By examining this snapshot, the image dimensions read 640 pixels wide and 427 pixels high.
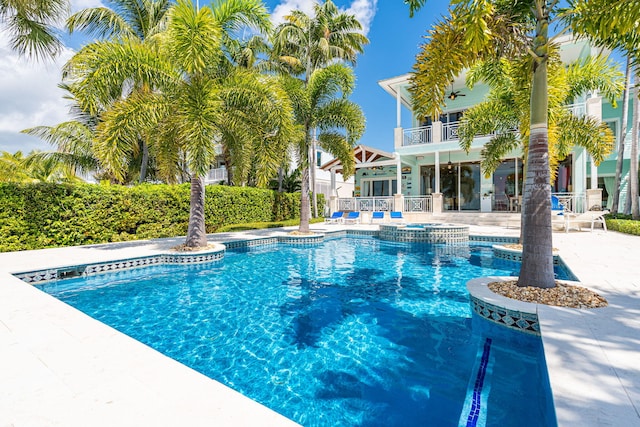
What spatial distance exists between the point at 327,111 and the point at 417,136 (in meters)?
8.87

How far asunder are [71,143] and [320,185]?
19.9 meters

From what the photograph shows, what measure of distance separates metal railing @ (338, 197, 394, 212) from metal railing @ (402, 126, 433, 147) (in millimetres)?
4024

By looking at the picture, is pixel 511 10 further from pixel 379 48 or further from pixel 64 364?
pixel 379 48

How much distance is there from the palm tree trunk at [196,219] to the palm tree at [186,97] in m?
0.03

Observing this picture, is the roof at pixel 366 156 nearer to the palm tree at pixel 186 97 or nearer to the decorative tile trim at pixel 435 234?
the decorative tile trim at pixel 435 234

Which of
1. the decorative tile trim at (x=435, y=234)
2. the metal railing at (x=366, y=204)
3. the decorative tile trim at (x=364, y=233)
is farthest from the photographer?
the metal railing at (x=366, y=204)

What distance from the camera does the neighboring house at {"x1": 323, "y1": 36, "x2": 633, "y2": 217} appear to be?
17439mm

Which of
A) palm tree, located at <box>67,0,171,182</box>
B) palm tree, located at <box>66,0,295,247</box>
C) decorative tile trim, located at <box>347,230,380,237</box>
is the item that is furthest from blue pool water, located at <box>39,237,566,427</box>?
palm tree, located at <box>67,0,171,182</box>

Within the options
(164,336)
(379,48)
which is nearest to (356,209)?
(379,48)

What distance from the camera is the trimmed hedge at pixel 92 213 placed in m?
9.41

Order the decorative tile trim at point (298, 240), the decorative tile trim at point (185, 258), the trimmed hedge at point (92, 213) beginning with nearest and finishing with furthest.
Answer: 1. the decorative tile trim at point (185, 258)
2. the trimmed hedge at point (92, 213)
3. the decorative tile trim at point (298, 240)

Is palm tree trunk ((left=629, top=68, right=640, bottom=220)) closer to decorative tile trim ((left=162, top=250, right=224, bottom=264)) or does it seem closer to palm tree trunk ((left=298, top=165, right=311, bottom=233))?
palm tree trunk ((left=298, top=165, right=311, bottom=233))

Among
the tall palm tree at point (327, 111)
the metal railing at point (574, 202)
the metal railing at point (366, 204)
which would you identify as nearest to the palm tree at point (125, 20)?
the tall palm tree at point (327, 111)

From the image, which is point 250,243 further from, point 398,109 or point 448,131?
point 448,131
